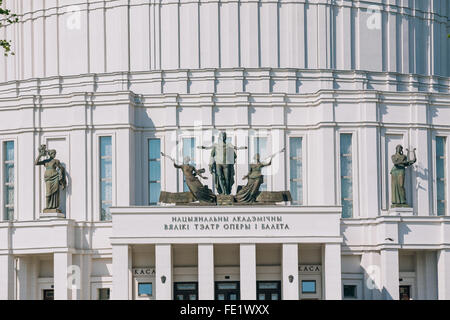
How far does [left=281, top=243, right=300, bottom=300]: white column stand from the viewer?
5178cm

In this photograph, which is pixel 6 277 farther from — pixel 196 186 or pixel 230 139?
pixel 230 139

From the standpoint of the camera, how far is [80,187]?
56000 mm

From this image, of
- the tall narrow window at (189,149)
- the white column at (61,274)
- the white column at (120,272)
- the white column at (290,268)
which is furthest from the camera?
the tall narrow window at (189,149)

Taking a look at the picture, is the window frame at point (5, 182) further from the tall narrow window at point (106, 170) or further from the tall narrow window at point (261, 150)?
the tall narrow window at point (261, 150)

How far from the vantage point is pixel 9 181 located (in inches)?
2277

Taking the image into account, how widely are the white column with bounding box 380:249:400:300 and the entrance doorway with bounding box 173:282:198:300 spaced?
932 centimetres

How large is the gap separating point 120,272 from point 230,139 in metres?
10.6

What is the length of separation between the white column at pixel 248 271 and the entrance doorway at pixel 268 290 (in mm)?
1896

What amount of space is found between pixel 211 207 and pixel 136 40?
15613mm

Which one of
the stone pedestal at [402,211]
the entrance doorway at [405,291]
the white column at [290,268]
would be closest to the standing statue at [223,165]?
the white column at [290,268]

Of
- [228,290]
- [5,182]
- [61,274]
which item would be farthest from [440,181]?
[5,182]

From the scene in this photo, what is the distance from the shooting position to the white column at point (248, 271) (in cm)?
5162

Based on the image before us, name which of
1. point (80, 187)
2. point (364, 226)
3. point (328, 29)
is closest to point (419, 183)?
point (364, 226)

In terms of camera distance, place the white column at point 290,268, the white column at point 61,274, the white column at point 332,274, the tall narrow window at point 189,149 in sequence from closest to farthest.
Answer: the white column at point 332,274, the white column at point 290,268, the white column at point 61,274, the tall narrow window at point 189,149
